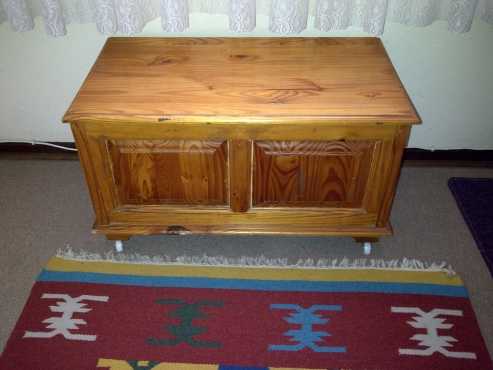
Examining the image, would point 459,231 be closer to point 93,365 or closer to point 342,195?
point 342,195

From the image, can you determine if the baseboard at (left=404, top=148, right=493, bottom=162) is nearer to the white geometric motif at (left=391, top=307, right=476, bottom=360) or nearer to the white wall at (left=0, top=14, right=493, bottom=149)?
the white wall at (left=0, top=14, right=493, bottom=149)

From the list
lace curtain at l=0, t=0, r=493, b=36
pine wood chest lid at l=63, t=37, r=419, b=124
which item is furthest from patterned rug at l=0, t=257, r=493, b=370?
lace curtain at l=0, t=0, r=493, b=36

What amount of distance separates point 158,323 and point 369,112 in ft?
2.78

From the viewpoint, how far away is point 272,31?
144 centimetres

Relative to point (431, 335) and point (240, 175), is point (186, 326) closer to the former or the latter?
point (240, 175)

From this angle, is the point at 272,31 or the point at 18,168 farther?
the point at 18,168

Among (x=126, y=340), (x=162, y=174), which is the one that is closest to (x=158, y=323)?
(x=126, y=340)

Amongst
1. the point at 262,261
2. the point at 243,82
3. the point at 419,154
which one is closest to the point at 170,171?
the point at 243,82

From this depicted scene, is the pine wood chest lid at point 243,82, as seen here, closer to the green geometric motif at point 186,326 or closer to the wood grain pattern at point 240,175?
the wood grain pattern at point 240,175

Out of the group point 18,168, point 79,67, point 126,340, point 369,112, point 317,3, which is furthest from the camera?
point 18,168

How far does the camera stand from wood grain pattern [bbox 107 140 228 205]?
1.23 meters

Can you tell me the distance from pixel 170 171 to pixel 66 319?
0.54 meters

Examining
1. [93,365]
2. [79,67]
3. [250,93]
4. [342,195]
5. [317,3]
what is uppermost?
[317,3]

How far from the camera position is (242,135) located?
3.86 feet
